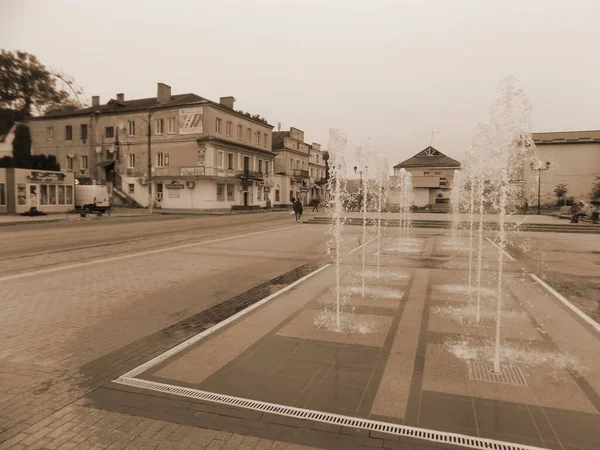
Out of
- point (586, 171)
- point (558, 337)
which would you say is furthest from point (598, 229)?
point (586, 171)

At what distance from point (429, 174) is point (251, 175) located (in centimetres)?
2315

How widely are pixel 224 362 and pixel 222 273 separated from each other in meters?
6.07

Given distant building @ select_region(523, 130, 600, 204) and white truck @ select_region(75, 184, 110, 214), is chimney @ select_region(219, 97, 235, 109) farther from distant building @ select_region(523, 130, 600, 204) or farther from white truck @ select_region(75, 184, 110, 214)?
distant building @ select_region(523, 130, 600, 204)

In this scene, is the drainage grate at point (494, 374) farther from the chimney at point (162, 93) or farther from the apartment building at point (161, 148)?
the chimney at point (162, 93)

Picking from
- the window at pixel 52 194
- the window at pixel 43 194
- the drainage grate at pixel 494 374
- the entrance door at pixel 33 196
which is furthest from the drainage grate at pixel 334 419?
the window at pixel 52 194

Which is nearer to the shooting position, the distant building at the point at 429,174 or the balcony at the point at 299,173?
the distant building at the point at 429,174

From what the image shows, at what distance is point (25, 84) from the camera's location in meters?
51.6

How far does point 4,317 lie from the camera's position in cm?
691

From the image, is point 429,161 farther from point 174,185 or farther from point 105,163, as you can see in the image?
point 105,163

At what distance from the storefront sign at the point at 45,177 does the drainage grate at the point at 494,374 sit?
122 ft

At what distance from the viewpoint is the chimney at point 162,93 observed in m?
47.3

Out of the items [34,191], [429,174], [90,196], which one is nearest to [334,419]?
[34,191]

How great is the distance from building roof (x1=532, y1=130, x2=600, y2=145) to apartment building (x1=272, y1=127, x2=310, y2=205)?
3444cm

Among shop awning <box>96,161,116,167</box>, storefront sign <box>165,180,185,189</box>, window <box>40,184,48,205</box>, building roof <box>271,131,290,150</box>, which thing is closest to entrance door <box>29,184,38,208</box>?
window <box>40,184,48,205</box>
